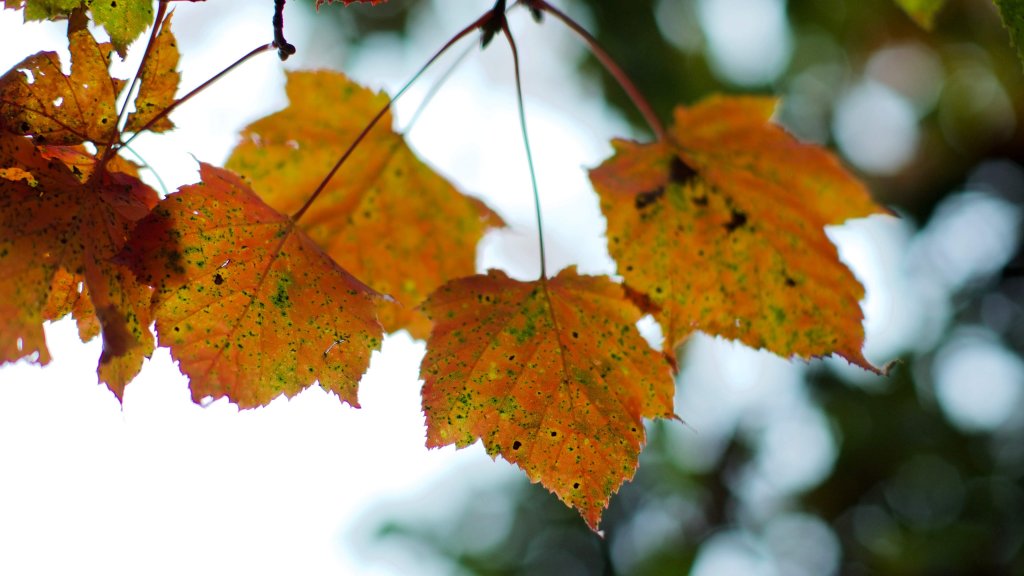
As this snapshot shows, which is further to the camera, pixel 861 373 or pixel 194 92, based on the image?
pixel 861 373

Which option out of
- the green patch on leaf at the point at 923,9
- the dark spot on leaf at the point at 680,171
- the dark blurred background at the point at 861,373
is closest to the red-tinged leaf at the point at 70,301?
the dark spot on leaf at the point at 680,171

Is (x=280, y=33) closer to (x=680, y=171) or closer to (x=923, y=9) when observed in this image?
(x=680, y=171)

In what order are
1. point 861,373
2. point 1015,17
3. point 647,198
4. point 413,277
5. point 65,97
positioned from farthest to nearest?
point 861,373 < point 413,277 < point 647,198 < point 65,97 < point 1015,17

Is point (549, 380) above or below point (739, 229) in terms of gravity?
below

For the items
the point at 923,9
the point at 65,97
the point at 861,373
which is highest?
the point at 923,9

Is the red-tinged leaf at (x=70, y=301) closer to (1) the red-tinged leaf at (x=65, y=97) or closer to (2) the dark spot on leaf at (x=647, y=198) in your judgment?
(1) the red-tinged leaf at (x=65, y=97)

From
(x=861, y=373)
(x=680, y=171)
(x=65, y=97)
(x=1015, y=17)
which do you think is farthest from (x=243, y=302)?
(x=861, y=373)

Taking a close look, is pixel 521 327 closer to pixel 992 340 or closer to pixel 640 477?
pixel 640 477

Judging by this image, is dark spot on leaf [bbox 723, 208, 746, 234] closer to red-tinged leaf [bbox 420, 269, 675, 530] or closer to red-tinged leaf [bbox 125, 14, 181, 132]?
red-tinged leaf [bbox 420, 269, 675, 530]
